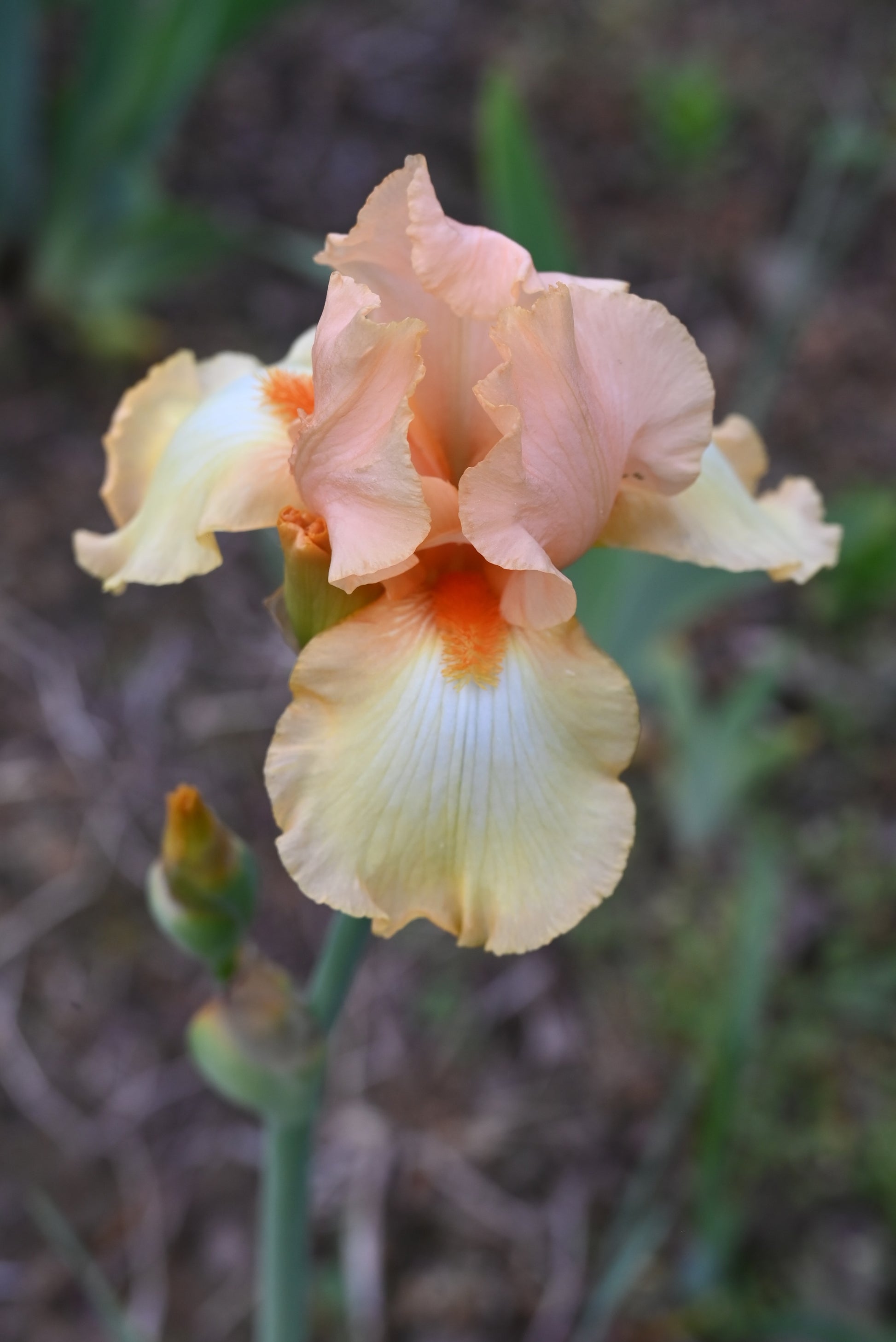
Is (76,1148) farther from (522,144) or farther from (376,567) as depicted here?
(522,144)

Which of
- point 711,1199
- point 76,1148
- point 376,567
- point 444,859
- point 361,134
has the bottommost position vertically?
point 76,1148

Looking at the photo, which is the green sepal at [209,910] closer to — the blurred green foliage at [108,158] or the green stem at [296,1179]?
the green stem at [296,1179]

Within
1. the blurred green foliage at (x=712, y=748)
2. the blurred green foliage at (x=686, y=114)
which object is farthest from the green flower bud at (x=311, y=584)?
the blurred green foliage at (x=686, y=114)

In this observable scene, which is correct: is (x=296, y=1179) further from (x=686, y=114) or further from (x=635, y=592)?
(x=686, y=114)

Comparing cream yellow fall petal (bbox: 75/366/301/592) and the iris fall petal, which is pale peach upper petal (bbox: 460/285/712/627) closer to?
the iris fall petal

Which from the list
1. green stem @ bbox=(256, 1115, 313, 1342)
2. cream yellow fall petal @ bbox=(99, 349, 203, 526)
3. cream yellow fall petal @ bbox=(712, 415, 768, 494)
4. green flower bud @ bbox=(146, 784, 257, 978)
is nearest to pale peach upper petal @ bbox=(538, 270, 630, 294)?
cream yellow fall petal @ bbox=(712, 415, 768, 494)

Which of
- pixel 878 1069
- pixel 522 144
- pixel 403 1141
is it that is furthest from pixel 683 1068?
pixel 522 144
